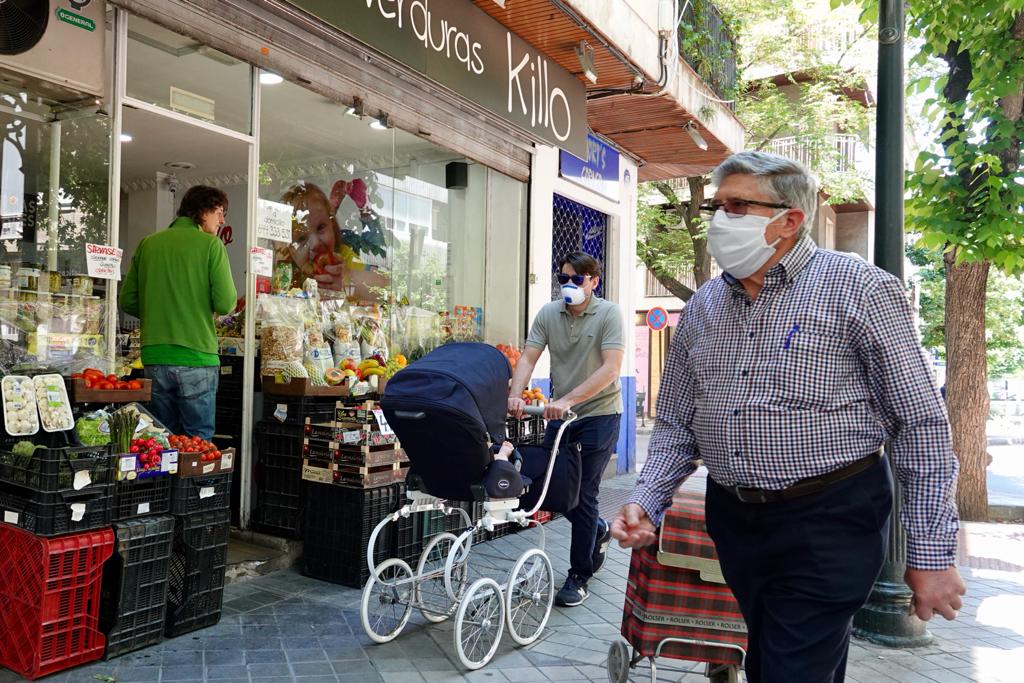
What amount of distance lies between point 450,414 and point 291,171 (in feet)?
15.8

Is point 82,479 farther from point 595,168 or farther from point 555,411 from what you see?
point 595,168

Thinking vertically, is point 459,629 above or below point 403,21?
below

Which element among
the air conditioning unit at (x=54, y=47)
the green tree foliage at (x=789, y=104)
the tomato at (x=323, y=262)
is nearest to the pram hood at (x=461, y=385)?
the air conditioning unit at (x=54, y=47)

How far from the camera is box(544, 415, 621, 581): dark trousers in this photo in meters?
5.31

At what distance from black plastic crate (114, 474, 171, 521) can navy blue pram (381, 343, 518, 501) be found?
4.37 ft

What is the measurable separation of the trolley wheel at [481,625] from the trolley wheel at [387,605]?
1.37ft

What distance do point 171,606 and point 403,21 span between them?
13.5 feet

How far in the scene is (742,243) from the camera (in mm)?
2469

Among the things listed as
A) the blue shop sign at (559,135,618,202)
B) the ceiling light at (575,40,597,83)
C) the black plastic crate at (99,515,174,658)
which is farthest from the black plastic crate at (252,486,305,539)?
the blue shop sign at (559,135,618,202)

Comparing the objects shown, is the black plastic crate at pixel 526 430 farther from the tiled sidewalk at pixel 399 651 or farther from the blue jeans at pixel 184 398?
the blue jeans at pixel 184 398

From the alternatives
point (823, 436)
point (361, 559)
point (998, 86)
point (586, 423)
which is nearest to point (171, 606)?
point (361, 559)

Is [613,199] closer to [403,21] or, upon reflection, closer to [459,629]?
[403,21]

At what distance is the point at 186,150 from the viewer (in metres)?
7.62

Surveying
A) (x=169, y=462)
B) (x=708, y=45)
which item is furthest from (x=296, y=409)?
(x=708, y=45)
